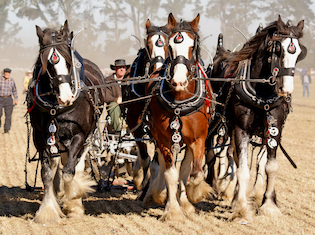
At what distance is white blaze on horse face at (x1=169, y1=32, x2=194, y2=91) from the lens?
15.3 feet

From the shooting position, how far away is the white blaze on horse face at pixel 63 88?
482cm

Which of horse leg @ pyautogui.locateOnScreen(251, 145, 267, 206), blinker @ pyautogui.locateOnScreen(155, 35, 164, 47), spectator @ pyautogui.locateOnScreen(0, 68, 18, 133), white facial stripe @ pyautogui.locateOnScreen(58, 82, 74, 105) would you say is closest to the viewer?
white facial stripe @ pyautogui.locateOnScreen(58, 82, 74, 105)

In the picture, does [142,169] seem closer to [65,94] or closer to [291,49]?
[65,94]

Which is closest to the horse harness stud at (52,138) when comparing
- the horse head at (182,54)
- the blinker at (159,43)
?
the horse head at (182,54)

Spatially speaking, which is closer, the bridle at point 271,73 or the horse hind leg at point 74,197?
the bridle at point 271,73

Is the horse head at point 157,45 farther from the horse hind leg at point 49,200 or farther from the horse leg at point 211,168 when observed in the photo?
the horse hind leg at point 49,200

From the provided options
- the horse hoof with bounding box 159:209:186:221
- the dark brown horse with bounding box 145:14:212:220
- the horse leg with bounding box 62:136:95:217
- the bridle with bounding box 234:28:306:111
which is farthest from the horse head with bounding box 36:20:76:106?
the bridle with bounding box 234:28:306:111

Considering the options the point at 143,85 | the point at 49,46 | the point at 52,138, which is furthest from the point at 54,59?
the point at 143,85

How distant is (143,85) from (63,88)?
199 centimetres

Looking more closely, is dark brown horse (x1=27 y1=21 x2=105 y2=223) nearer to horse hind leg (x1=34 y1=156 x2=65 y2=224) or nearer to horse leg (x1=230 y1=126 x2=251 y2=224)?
horse hind leg (x1=34 y1=156 x2=65 y2=224)

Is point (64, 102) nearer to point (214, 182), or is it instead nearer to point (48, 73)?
point (48, 73)

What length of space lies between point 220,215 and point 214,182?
4.55 feet

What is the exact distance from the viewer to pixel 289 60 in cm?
493

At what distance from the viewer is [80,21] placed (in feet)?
212
